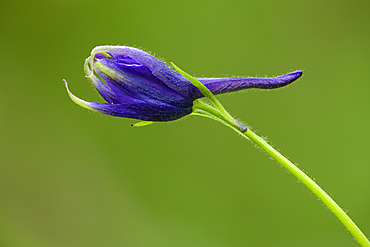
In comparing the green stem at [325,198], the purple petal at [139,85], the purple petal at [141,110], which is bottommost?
the green stem at [325,198]

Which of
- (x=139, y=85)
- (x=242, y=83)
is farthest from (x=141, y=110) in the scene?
(x=242, y=83)

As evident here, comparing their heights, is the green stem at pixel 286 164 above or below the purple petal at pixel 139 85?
below

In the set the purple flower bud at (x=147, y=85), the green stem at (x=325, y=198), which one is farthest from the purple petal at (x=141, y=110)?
the green stem at (x=325, y=198)

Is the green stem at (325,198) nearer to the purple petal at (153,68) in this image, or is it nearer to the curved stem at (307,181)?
the curved stem at (307,181)

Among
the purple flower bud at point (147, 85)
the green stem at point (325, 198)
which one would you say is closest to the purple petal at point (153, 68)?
the purple flower bud at point (147, 85)

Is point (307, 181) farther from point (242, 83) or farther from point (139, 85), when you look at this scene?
point (139, 85)

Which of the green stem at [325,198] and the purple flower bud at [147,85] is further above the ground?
the purple flower bud at [147,85]

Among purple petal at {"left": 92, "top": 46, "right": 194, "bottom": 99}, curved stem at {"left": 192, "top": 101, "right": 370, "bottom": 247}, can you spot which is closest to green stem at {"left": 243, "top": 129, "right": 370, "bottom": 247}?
curved stem at {"left": 192, "top": 101, "right": 370, "bottom": 247}

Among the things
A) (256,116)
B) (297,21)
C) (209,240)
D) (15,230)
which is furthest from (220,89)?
(15,230)

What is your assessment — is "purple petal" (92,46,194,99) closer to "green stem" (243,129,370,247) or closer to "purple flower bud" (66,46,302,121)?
"purple flower bud" (66,46,302,121)

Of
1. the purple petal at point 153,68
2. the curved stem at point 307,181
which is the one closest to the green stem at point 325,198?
the curved stem at point 307,181
